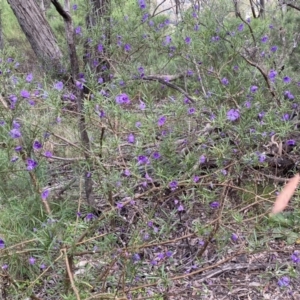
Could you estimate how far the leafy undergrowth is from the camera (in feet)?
5.97

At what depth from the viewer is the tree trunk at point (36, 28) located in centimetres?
445

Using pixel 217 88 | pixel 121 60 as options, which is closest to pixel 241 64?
pixel 217 88

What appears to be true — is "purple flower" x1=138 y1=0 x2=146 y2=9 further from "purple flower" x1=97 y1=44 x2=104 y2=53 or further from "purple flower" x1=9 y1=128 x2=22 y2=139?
"purple flower" x1=9 y1=128 x2=22 y2=139

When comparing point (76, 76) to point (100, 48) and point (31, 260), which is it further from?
point (31, 260)

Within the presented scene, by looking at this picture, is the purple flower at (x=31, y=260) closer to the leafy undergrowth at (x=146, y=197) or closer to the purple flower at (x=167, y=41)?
the leafy undergrowth at (x=146, y=197)

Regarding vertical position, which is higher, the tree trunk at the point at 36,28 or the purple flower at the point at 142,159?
the tree trunk at the point at 36,28

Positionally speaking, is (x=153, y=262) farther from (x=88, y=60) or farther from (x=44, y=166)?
(x=88, y=60)

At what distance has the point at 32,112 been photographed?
2.20 meters

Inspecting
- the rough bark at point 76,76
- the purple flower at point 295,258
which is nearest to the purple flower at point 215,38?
the rough bark at point 76,76

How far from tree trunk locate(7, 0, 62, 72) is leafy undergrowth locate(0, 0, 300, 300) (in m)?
1.91

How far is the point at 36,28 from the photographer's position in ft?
14.9

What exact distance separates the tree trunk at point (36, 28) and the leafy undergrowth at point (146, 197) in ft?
6.28

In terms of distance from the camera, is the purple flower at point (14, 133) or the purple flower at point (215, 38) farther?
the purple flower at point (215, 38)

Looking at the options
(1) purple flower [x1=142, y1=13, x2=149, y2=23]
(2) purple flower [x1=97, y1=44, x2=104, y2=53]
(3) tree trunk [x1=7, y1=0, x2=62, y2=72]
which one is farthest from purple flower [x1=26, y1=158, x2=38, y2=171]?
(3) tree trunk [x1=7, y1=0, x2=62, y2=72]
